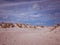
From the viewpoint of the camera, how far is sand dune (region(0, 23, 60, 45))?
1.86 m

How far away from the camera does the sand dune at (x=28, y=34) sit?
6.10ft

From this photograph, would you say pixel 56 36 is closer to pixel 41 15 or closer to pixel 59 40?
pixel 59 40

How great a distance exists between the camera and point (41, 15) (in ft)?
6.27

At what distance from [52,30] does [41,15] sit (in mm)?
249

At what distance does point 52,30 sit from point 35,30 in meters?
0.22

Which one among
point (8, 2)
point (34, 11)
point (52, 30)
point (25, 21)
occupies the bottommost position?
point (52, 30)

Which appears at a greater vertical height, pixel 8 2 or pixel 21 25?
pixel 8 2

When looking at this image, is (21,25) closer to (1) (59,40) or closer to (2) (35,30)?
(2) (35,30)

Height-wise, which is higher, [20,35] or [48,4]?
[48,4]

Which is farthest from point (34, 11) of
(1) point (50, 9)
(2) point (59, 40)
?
(2) point (59, 40)

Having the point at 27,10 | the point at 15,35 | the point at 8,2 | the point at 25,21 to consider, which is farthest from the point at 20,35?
the point at 8,2

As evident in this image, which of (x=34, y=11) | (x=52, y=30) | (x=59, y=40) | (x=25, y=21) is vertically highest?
(x=34, y=11)

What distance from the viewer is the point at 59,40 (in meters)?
1.84

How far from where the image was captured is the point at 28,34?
1.91m
